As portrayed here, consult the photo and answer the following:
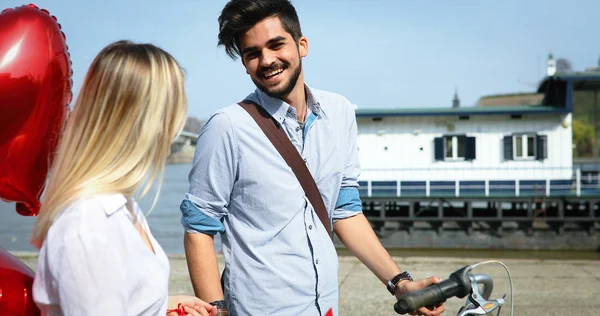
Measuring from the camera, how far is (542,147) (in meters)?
20.5

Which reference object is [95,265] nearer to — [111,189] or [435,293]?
[111,189]

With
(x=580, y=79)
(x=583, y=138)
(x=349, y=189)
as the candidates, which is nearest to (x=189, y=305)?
(x=349, y=189)

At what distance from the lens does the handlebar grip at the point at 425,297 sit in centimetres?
172

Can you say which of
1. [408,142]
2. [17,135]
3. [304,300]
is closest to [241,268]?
[304,300]

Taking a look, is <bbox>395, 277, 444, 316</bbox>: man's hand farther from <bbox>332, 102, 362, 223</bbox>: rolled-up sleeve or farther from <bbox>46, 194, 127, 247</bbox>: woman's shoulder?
<bbox>46, 194, 127, 247</bbox>: woman's shoulder

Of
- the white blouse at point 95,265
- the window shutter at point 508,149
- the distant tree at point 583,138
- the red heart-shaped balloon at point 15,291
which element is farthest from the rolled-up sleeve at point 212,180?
the distant tree at point 583,138

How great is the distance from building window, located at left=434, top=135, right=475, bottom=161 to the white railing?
0.70 meters

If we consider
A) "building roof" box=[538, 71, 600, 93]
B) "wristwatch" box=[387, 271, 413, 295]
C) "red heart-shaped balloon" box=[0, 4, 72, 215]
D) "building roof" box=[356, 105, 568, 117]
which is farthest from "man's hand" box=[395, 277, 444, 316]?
"building roof" box=[538, 71, 600, 93]

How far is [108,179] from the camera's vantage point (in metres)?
1.37

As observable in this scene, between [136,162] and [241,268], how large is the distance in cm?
84

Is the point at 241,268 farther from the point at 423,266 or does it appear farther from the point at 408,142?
the point at 408,142

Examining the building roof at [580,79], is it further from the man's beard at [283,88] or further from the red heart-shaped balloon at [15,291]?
the red heart-shaped balloon at [15,291]

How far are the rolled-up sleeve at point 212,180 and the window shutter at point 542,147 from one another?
19.5 meters

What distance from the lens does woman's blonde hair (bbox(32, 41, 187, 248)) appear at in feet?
4.48
